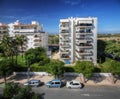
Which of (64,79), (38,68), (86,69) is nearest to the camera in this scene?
(86,69)

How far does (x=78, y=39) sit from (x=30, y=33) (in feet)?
22.2

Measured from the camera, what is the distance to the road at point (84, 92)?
825 cm

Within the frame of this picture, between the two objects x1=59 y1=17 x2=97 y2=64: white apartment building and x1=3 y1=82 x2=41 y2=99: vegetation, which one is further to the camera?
x1=59 y1=17 x2=97 y2=64: white apartment building

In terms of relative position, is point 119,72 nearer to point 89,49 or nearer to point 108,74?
point 108,74

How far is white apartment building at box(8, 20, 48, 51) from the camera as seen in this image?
2070 cm

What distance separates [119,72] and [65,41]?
7241 millimetres

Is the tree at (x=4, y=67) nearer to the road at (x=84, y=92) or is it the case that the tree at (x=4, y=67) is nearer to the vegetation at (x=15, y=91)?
the road at (x=84, y=92)

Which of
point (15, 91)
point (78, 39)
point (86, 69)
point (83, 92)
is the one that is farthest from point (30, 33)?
point (15, 91)

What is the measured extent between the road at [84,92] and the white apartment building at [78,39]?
6334 millimetres

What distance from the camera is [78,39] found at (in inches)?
625

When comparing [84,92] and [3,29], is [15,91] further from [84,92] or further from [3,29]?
[3,29]

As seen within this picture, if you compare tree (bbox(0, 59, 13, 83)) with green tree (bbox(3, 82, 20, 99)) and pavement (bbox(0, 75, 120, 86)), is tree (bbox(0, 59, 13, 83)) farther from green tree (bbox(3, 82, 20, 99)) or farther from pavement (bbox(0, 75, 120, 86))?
green tree (bbox(3, 82, 20, 99))

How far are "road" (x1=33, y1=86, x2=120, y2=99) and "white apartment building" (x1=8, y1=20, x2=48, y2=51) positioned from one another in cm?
1148

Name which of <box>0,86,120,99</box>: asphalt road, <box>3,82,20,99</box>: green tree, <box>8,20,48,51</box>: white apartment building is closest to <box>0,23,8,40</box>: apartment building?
<box>8,20,48,51</box>: white apartment building
